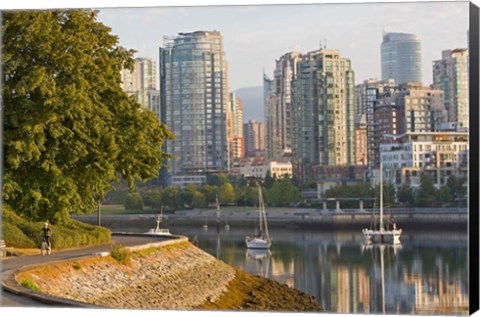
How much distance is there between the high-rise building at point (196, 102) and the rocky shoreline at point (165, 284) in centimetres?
214

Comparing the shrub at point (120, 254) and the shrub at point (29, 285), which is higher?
the shrub at point (120, 254)

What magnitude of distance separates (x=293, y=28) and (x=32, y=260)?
602 centimetres

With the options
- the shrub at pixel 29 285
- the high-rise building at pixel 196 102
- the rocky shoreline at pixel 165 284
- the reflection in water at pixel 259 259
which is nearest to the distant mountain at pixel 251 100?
the high-rise building at pixel 196 102

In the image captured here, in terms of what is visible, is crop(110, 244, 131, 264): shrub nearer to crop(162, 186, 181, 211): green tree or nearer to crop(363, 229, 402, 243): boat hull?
crop(162, 186, 181, 211): green tree

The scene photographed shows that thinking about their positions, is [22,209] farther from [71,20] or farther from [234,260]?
[234,260]

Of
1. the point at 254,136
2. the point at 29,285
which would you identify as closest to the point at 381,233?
the point at 254,136

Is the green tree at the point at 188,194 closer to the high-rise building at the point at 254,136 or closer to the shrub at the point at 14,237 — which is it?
the high-rise building at the point at 254,136

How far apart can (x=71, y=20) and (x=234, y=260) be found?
14.4m

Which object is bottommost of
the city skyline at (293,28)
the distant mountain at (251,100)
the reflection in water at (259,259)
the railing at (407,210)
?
the reflection in water at (259,259)

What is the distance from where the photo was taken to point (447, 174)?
818 inches

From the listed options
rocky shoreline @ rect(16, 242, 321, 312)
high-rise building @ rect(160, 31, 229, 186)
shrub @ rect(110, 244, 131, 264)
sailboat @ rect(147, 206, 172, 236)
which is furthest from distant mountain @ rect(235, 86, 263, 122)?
sailboat @ rect(147, 206, 172, 236)

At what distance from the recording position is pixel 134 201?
28672 mm

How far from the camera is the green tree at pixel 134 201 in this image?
28234mm

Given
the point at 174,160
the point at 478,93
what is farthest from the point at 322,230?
the point at 478,93
